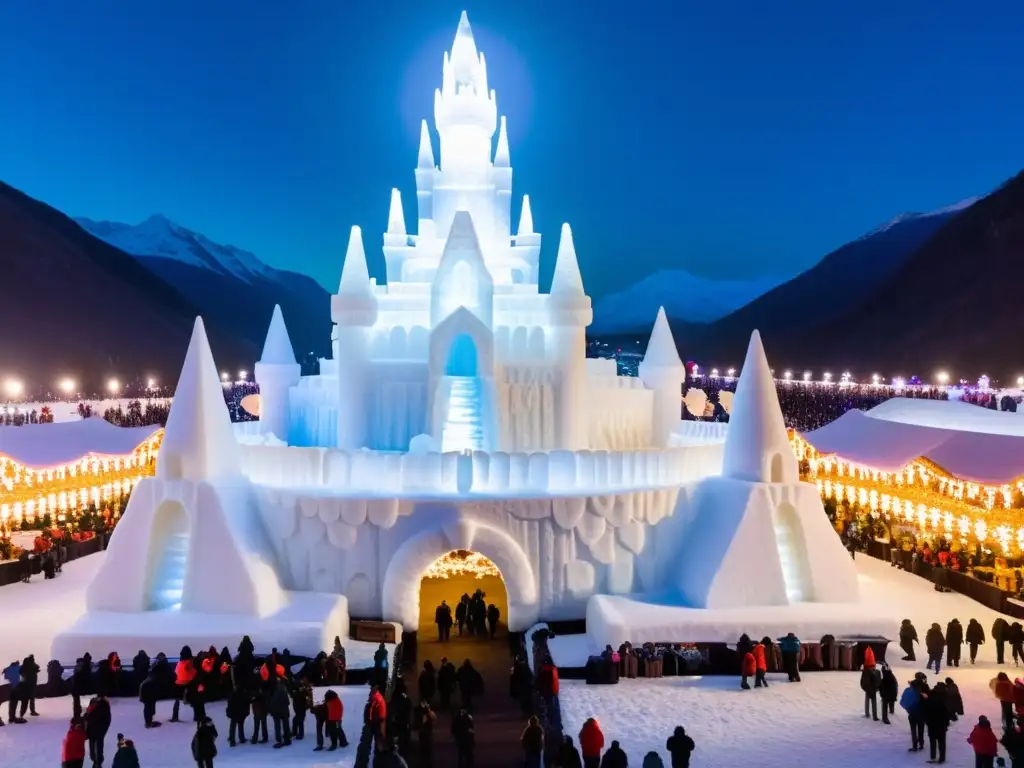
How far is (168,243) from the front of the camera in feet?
472

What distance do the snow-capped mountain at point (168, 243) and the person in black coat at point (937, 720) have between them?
143 m

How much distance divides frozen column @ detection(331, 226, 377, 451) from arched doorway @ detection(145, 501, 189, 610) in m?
4.36

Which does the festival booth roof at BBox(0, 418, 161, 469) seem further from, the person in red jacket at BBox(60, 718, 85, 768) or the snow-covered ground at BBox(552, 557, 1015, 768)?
the snow-covered ground at BBox(552, 557, 1015, 768)

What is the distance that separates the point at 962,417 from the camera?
2542 centimetres

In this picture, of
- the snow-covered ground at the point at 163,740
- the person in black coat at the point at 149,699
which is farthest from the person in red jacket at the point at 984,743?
the person in black coat at the point at 149,699

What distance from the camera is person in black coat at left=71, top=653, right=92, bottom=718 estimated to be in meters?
11.9

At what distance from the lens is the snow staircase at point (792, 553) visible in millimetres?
15656

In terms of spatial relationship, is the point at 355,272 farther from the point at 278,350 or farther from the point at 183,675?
the point at 183,675

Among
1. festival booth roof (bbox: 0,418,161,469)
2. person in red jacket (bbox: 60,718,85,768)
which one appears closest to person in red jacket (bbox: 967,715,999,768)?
person in red jacket (bbox: 60,718,85,768)

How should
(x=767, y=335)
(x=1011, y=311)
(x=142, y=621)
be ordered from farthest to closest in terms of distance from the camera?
(x=767, y=335), (x=1011, y=311), (x=142, y=621)

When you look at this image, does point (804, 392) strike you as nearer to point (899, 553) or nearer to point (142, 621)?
point (899, 553)

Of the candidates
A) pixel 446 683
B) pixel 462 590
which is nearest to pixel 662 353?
pixel 462 590

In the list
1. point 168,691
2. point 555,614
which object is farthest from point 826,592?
point 168,691

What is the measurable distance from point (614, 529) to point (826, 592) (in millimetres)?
4054
